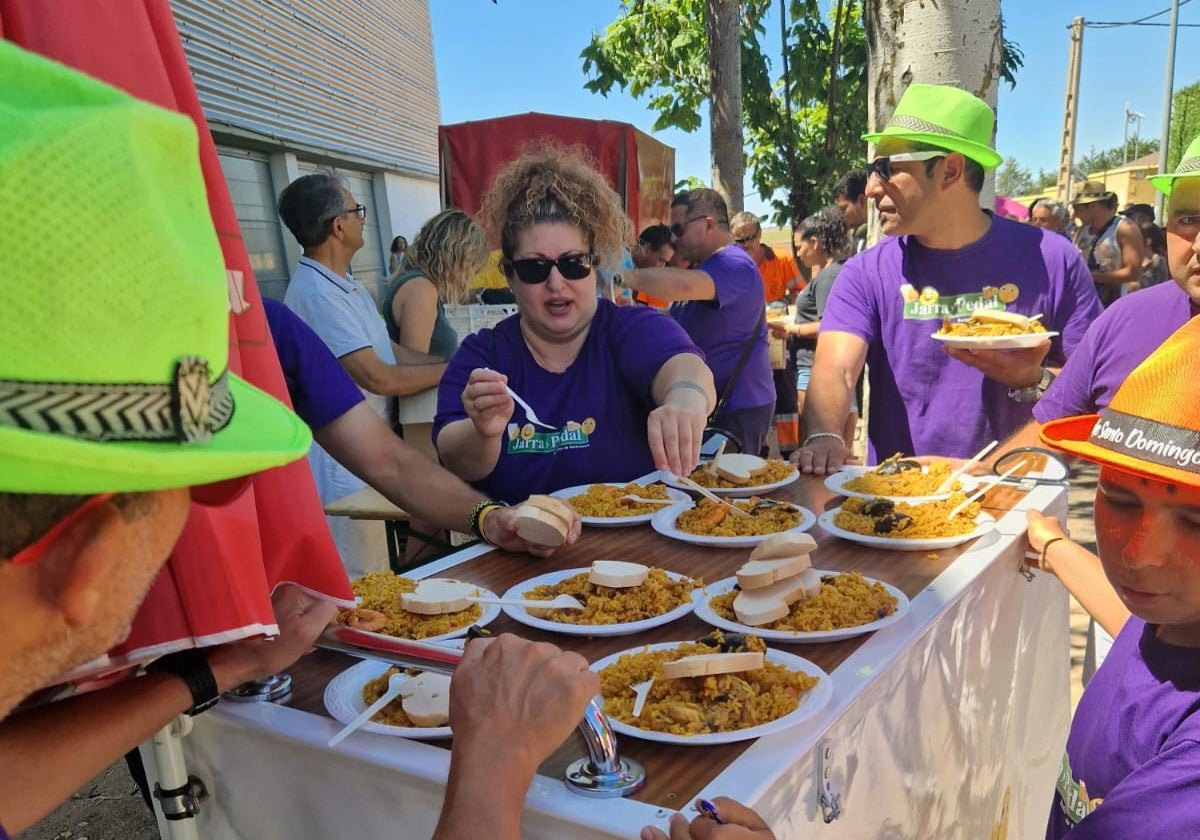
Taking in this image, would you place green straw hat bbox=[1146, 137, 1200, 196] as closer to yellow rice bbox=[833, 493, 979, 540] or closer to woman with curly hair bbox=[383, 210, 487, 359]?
yellow rice bbox=[833, 493, 979, 540]

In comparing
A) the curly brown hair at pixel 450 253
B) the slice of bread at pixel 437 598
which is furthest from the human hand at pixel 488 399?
the curly brown hair at pixel 450 253

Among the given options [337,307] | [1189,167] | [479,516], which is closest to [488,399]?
[479,516]

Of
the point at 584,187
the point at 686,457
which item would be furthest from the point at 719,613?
the point at 584,187

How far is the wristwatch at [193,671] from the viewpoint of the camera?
1.36 metres

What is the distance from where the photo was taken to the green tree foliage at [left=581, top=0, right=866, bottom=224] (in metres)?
12.5

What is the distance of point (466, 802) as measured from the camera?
42.9 inches

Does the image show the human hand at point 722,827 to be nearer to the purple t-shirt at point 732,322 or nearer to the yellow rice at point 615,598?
the yellow rice at point 615,598

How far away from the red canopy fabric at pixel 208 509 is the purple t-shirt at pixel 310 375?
958 mm

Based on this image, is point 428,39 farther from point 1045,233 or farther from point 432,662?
point 432,662

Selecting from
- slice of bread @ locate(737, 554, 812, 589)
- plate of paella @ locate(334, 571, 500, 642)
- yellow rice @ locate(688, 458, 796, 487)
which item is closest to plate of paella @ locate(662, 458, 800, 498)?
yellow rice @ locate(688, 458, 796, 487)

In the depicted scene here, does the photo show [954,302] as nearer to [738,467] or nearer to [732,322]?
[738,467]

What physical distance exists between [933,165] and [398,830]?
2.97 m

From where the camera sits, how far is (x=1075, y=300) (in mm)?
3176

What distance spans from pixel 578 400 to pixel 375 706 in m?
1.65
